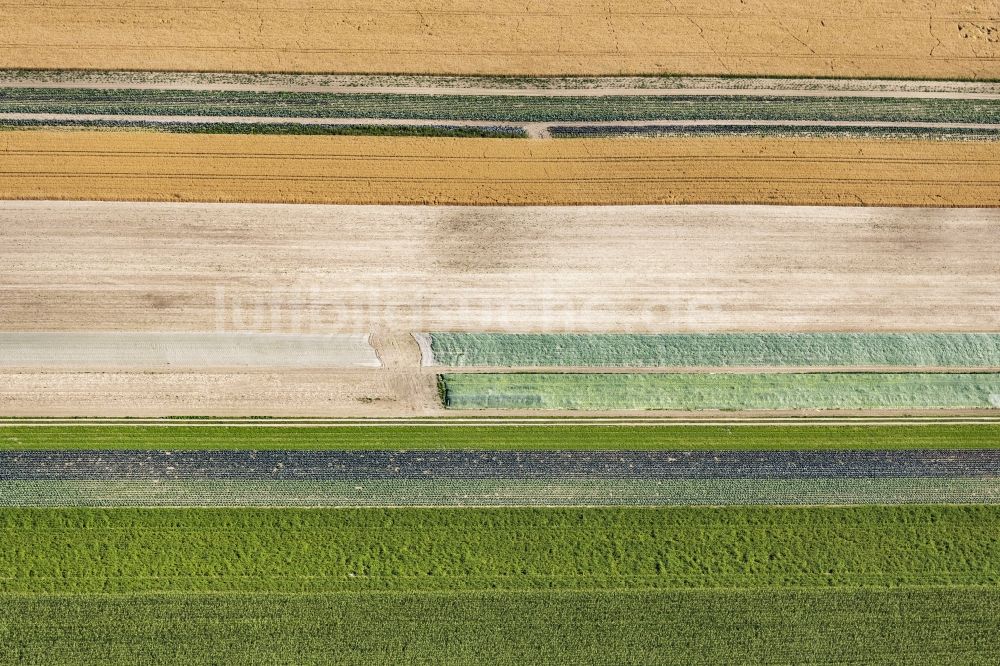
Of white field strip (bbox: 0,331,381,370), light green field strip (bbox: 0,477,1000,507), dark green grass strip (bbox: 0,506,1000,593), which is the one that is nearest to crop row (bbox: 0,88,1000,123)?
white field strip (bbox: 0,331,381,370)

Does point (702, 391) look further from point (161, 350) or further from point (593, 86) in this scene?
point (161, 350)

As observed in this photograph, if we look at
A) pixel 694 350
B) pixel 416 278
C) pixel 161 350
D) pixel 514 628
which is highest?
pixel 416 278

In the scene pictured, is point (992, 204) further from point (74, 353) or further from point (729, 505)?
point (74, 353)

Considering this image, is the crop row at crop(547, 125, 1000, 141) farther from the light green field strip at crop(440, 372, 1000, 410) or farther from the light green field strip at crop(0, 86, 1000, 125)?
the light green field strip at crop(440, 372, 1000, 410)

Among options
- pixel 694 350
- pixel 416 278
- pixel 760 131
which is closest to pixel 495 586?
pixel 694 350

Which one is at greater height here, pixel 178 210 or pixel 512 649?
pixel 178 210

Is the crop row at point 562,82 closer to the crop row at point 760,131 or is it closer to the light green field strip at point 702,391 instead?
the crop row at point 760,131

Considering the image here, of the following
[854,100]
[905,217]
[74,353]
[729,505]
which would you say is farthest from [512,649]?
[854,100]
